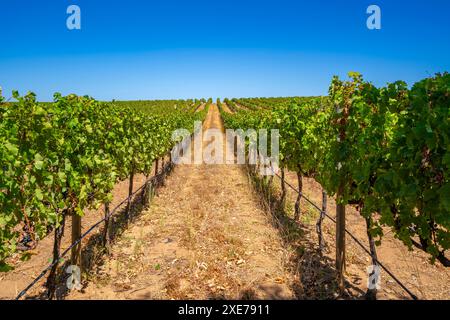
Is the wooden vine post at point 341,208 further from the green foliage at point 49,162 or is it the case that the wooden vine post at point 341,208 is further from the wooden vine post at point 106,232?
the wooden vine post at point 106,232

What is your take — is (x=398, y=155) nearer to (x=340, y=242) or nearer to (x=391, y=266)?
(x=340, y=242)

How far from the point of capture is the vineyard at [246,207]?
13.3 ft

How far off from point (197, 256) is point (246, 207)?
166 inches

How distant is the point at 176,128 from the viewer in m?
20.8

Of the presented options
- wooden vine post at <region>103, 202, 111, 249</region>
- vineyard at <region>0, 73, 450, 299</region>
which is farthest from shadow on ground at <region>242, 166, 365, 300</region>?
wooden vine post at <region>103, 202, 111, 249</region>

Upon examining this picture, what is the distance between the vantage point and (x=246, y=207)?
1195cm

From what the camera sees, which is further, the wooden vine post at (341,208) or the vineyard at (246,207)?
the wooden vine post at (341,208)

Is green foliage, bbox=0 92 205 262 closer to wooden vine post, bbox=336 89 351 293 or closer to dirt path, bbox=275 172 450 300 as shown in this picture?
wooden vine post, bbox=336 89 351 293

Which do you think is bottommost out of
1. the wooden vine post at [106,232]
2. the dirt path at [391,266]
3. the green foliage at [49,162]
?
the dirt path at [391,266]

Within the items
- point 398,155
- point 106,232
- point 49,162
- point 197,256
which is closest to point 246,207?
point 197,256

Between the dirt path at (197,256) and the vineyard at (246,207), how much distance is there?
0.12 feet

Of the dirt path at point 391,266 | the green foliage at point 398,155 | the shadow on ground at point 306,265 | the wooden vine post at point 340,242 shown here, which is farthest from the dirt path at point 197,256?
the green foliage at point 398,155

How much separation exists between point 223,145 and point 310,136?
2012 centimetres
